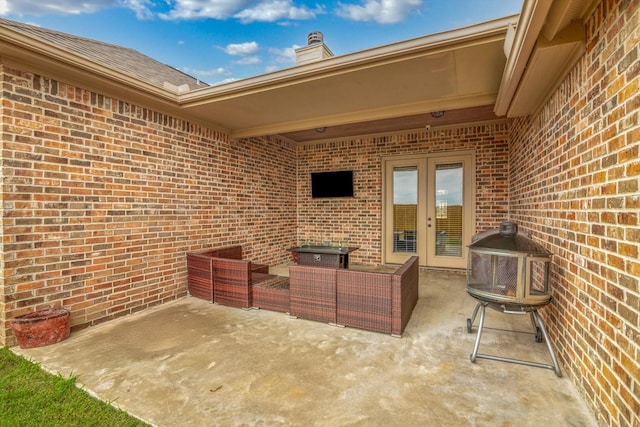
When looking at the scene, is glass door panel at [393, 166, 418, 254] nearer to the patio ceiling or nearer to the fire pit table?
the patio ceiling

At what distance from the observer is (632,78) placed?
51.5 inches

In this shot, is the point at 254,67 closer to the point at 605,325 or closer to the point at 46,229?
the point at 46,229

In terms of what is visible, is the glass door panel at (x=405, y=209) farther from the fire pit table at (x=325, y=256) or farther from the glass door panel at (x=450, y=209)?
the fire pit table at (x=325, y=256)

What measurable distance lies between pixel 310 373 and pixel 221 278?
1.97m

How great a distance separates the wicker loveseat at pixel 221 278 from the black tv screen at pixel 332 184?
279 cm

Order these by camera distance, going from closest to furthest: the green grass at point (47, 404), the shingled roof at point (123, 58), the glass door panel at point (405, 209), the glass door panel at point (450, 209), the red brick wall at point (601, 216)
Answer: the red brick wall at point (601, 216)
the green grass at point (47, 404)
the shingled roof at point (123, 58)
the glass door panel at point (450, 209)
the glass door panel at point (405, 209)

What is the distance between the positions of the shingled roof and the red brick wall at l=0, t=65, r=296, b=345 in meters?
0.67

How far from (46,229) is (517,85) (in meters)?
4.59

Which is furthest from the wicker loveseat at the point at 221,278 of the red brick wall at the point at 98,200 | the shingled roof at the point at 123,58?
the shingled roof at the point at 123,58

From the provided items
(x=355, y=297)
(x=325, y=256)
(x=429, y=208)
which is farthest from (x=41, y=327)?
(x=429, y=208)

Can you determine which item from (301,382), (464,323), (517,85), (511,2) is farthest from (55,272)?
(511,2)

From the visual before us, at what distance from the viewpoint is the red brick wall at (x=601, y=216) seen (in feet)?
4.29

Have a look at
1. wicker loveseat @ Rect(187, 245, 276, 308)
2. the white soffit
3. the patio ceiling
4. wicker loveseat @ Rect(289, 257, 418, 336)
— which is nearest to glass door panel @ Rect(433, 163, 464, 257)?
the patio ceiling

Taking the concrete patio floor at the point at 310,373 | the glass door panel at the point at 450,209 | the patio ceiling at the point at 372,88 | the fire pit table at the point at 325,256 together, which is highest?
the patio ceiling at the point at 372,88
